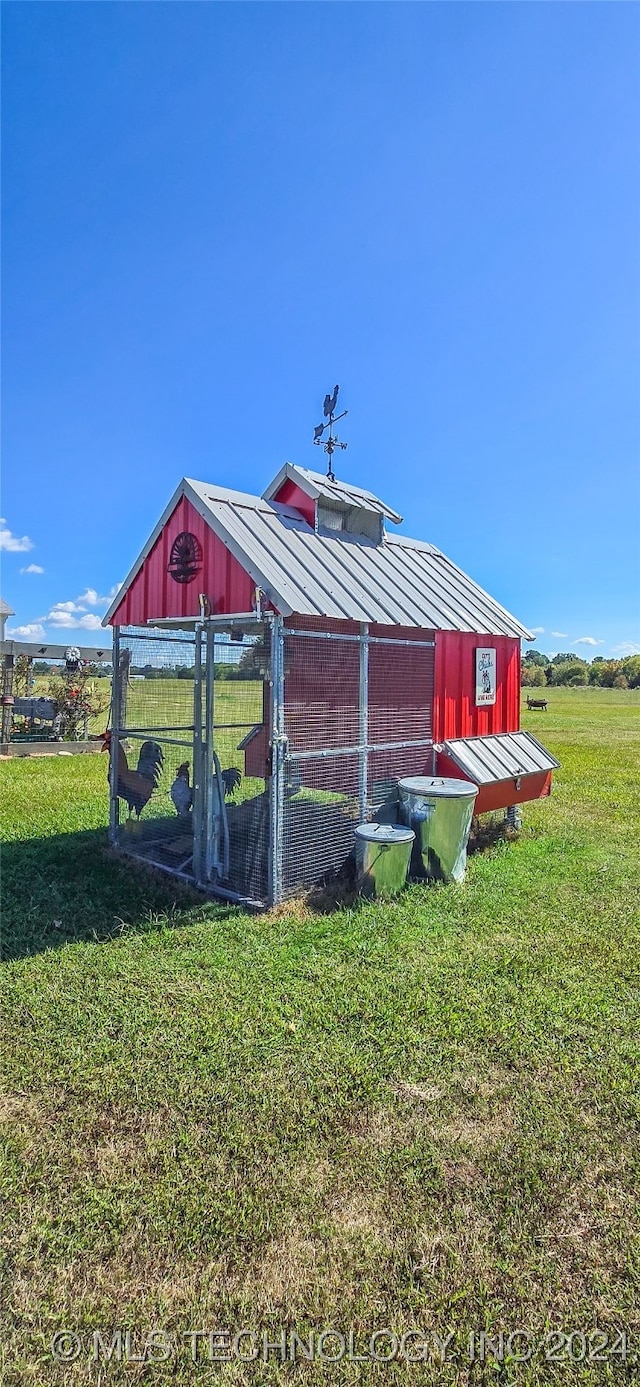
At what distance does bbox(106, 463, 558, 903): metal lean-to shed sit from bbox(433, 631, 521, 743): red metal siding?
1.3 inches

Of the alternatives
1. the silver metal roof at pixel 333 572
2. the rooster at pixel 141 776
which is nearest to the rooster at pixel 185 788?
the rooster at pixel 141 776

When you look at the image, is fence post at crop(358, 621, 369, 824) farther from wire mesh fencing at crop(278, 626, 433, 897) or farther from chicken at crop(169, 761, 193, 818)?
chicken at crop(169, 761, 193, 818)

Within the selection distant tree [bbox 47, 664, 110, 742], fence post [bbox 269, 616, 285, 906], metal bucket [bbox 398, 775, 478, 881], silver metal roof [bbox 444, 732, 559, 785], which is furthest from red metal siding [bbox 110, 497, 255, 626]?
distant tree [bbox 47, 664, 110, 742]

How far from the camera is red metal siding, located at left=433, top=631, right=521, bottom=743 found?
7172mm

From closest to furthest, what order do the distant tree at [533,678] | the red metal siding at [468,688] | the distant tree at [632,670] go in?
1. the red metal siding at [468,688]
2. the distant tree at [533,678]
3. the distant tree at [632,670]

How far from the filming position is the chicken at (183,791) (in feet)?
21.2

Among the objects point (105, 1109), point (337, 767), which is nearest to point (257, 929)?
point (337, 767)

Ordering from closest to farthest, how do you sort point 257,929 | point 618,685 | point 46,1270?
point 46,1270 → point 257,929 → point 618,685

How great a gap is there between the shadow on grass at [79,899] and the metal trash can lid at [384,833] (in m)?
1.27

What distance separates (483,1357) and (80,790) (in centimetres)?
943

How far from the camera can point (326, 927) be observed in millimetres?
4852

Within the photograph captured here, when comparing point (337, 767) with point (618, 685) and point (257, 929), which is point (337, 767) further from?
point (618, 685)

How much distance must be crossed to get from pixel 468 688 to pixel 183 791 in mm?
3516

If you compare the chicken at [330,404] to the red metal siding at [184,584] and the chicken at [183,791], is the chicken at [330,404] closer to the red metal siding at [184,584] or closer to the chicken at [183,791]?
the red metal siding at [184,584]
